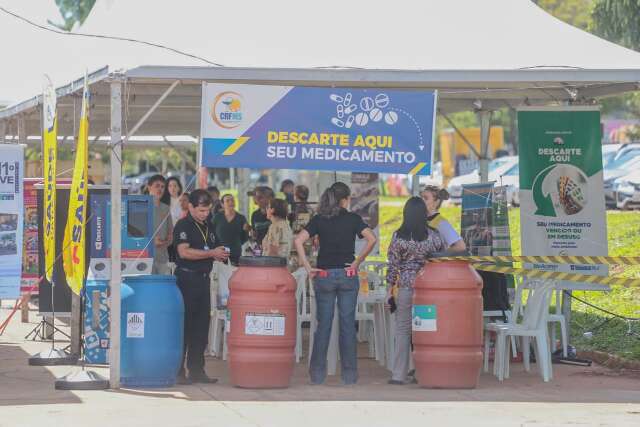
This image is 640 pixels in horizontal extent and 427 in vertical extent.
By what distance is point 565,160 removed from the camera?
44.4ft

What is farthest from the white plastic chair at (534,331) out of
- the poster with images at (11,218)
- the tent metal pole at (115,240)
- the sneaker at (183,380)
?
the poster with images at (11,218)

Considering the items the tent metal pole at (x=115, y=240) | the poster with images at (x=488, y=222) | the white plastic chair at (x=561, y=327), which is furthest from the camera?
the poster with images at (x=488, y=222)

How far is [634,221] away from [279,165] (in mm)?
14146

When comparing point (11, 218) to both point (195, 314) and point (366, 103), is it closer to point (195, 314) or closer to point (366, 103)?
point (195, 314)

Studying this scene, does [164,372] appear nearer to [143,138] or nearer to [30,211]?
[30,211]

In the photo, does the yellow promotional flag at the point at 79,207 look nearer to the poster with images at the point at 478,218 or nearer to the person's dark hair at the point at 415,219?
the person's dark hair at the point at 415,219

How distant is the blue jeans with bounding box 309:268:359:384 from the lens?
1108 centimetres

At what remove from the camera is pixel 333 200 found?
11.1 m

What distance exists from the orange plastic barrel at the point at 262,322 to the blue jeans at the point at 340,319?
1.42ft

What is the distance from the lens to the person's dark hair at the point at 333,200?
11.0 metres

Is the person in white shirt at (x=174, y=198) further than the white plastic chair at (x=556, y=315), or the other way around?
the person in white shirt at (x=174, y=198)

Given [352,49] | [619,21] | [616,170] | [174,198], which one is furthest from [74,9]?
[352,49]

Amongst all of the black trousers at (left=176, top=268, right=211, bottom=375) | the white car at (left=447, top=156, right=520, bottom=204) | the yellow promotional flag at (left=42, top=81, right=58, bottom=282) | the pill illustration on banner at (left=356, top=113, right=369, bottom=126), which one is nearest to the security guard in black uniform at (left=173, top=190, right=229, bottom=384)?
the black trousers at (left=176, top=268, right=211, bottom=375)

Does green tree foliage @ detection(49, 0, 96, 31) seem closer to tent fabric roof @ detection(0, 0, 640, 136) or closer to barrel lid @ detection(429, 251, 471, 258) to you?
tent fabric roof @ detection(0, 0, 640, 136)
